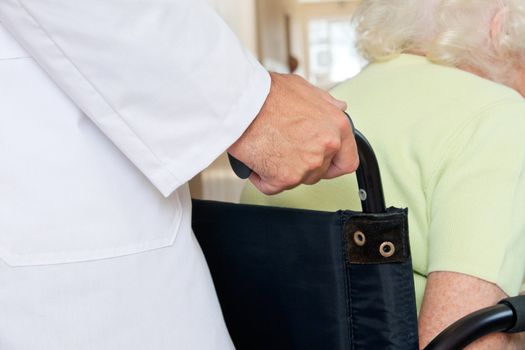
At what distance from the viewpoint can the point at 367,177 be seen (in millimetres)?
812

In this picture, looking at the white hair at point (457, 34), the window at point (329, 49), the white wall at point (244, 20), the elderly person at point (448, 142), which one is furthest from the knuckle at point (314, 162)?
the window at point (329, 49)

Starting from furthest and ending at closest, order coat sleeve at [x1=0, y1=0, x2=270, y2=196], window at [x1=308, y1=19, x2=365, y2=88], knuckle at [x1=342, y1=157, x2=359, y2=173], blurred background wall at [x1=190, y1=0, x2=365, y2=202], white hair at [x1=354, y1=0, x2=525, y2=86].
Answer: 1. window at [x1=308, y1=19, x2=365, y2=88]
2. blurred background wall at [x1=190, y1=0, x2=365, y2=202]
3. white hair at [x1=354, y1=0, x2=525, y2=86]
4. knuckle at [x1=342, y1=157, x2=359, y2=173]
5. coat sleeve at [x1=0, y1=0, x2=270, y2=196]

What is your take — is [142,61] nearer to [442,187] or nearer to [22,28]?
[22,28]

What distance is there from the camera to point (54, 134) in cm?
71

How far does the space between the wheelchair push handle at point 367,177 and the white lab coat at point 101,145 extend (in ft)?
0.33

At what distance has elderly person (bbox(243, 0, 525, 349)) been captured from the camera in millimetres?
881

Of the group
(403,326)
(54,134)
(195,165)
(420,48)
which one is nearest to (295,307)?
(403,326)

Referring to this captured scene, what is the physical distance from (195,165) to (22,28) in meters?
0.21

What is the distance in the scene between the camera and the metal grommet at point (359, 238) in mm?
776

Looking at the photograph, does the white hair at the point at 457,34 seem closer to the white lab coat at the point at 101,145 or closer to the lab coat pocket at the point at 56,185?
the white lab coat at the point at 101,145

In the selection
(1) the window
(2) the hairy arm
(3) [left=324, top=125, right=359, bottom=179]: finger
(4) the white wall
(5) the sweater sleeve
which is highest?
(3) [left=324, top=125, right=359, bottom=179]: finger

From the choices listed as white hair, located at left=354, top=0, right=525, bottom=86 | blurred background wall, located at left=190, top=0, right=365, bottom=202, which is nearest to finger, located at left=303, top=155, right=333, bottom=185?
white hair, located at left=354, top=0, right=525, bottom=86

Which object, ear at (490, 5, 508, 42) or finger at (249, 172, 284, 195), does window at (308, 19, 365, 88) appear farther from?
finger at (249, 172, 284, 195)

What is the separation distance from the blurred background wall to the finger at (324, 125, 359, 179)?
1.80 feet
